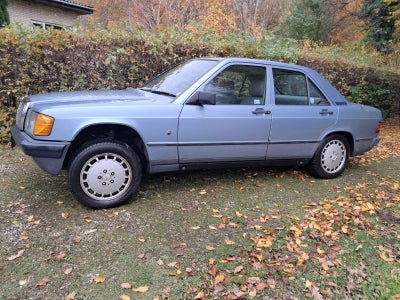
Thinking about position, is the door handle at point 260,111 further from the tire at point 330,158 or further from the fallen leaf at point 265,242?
the fallen leaf at point 265,242

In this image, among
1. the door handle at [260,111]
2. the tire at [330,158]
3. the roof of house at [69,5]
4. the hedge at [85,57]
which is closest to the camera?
the door handle at [260,111]

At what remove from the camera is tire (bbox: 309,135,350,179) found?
5.11 m

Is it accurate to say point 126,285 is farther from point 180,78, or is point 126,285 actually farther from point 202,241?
point 180,78

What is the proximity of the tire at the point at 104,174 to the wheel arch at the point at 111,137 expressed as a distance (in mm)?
160

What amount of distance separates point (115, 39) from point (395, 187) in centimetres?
526

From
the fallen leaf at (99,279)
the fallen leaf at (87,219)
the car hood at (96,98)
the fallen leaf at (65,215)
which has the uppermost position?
the car hood at (96,98)

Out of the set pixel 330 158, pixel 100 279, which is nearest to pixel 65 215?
pixel 100 279

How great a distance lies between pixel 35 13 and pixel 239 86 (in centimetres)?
1337

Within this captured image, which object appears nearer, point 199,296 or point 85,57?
point 199,296

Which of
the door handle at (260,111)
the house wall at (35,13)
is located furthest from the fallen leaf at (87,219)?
the house wall at (35,13)

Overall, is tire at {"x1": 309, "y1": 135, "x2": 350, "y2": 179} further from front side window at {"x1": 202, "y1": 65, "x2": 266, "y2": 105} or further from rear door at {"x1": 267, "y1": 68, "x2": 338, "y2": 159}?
front side window at {"x1": 202, "y1": 65, "x2": 266, "y2": 105}

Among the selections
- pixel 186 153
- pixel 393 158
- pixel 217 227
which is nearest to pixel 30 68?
pixel 186 153

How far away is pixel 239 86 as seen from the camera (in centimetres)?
446

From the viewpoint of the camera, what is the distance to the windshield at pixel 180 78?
4277 millimetres
